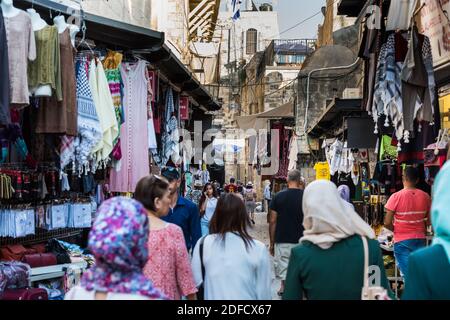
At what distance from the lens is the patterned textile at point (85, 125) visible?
6414 mm

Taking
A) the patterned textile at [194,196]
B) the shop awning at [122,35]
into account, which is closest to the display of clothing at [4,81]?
the shop awning at [122,35]

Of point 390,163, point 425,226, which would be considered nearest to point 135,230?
point 425,226

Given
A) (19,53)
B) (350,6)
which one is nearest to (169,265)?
(19,53)

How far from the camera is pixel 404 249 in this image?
330 inches

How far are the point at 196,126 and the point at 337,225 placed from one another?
14349mm

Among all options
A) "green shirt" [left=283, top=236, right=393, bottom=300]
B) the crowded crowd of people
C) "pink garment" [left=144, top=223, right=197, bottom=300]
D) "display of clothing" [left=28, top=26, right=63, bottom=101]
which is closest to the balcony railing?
"display of clothing" [left=28, top=26, right=63, bottom=101]

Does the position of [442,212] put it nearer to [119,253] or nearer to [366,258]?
[366,258]

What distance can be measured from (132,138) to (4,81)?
332 cm

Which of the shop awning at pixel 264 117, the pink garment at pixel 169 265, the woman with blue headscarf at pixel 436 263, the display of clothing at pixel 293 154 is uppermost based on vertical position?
the shop awning at pixel 264 117

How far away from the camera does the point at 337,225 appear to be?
3.78 metres

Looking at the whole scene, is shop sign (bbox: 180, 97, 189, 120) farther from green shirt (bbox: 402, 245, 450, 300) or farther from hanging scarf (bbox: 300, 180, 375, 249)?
green shirt (bbox: 402, 245, 450, 300)

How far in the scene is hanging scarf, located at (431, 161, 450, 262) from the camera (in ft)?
9.30

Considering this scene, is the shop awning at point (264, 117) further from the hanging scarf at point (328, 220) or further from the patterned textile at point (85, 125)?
the hanging scarf at point (328, 220)

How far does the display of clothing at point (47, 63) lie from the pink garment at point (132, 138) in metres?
2.38
